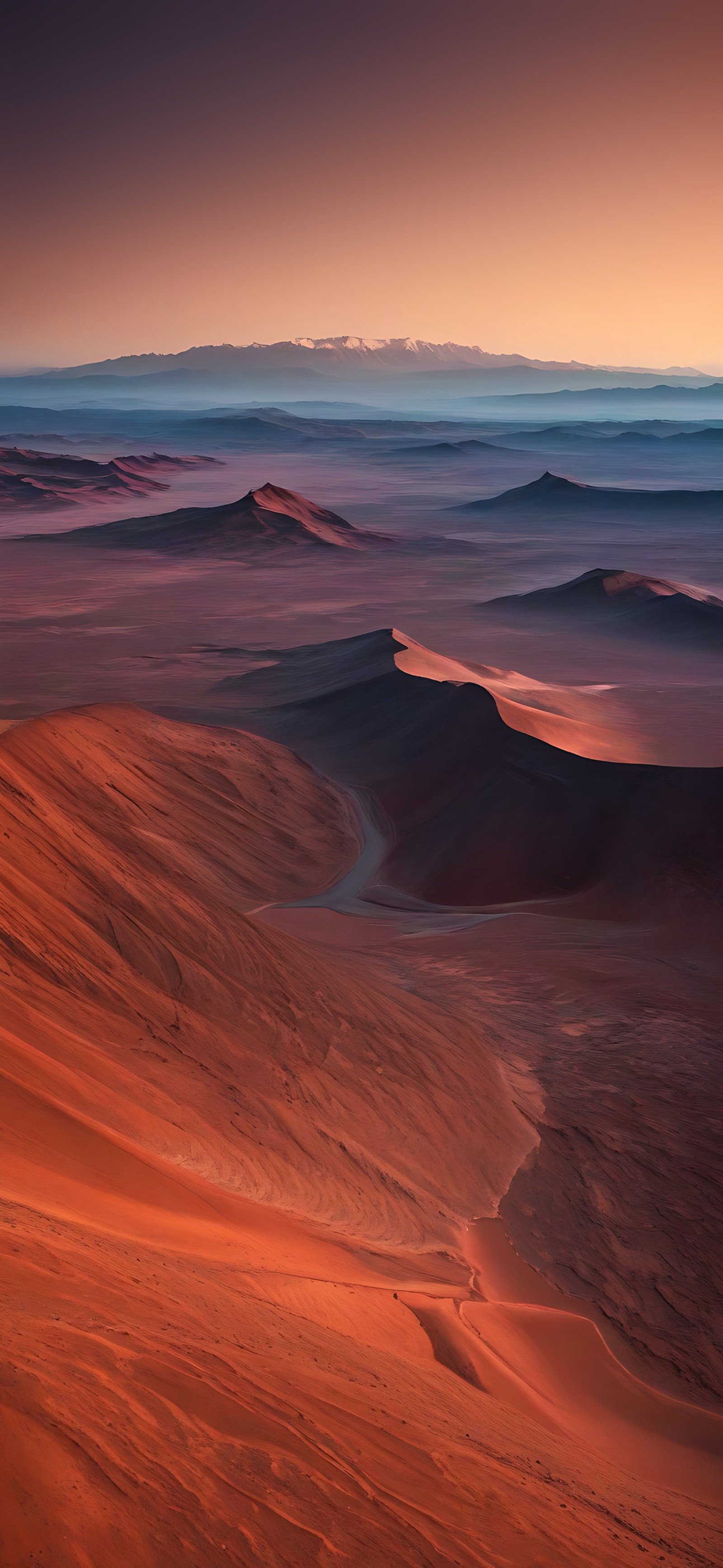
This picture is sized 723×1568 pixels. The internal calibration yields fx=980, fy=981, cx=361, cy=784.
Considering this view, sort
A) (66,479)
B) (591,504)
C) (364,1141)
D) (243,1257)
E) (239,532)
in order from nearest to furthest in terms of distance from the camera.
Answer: (243,1257), (364,1141), (239,532), (591,504), (66,479)

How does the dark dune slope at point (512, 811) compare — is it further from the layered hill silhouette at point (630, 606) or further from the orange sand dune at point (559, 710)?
the layered hill silhouette at point (630, 606)

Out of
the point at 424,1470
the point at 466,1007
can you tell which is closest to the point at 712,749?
the point at 466,1007

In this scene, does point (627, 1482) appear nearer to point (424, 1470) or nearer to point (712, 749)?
point (424, 1470)

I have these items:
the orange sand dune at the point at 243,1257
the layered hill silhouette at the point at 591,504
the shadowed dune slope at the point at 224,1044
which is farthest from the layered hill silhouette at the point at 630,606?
the layered hill silhouette at the point at 591,504

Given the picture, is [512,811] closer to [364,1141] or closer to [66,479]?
[364,1141]

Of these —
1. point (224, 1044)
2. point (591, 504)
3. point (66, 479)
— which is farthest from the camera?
point (66, 479)

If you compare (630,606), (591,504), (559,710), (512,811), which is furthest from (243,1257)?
(591,504)
